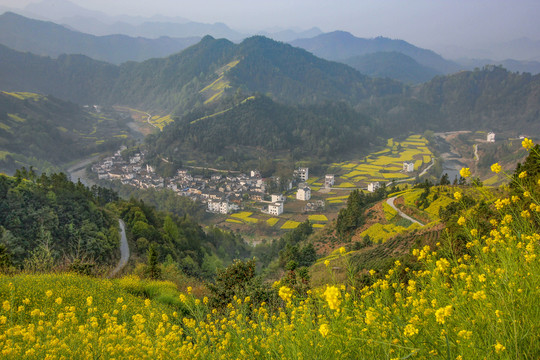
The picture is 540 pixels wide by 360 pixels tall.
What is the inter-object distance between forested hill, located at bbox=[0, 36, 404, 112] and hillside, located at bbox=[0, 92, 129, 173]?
34490 millimetres

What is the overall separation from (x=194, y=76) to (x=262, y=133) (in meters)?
68.0

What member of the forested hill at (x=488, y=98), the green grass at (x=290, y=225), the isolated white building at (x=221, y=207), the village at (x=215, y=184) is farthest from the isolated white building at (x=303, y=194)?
the forested hill at (x=488, y=98)

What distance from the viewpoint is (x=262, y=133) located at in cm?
7994

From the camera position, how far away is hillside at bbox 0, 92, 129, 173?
205ft

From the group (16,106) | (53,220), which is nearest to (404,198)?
(53,220)

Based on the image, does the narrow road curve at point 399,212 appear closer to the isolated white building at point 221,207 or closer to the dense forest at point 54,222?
the dense forest at point 54,222

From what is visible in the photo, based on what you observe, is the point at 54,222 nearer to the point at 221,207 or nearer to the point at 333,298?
the point at 333,298

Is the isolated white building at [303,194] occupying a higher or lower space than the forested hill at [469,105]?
lower

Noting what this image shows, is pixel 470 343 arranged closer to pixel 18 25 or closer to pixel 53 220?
pixel 53 220

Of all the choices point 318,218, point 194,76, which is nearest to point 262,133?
point 318,218

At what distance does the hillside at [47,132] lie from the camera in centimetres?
6250

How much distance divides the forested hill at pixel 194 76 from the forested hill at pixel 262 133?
34076 mm

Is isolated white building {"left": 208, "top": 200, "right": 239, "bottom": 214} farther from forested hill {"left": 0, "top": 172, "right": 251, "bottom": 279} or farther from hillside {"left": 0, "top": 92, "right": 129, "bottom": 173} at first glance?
hillside {"left": 0, "top": 92, "right": 129, "bottom": 173}

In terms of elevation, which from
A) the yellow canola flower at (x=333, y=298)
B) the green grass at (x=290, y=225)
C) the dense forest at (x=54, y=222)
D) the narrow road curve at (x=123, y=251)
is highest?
the yellow canola flower at (x=333, y=298)
